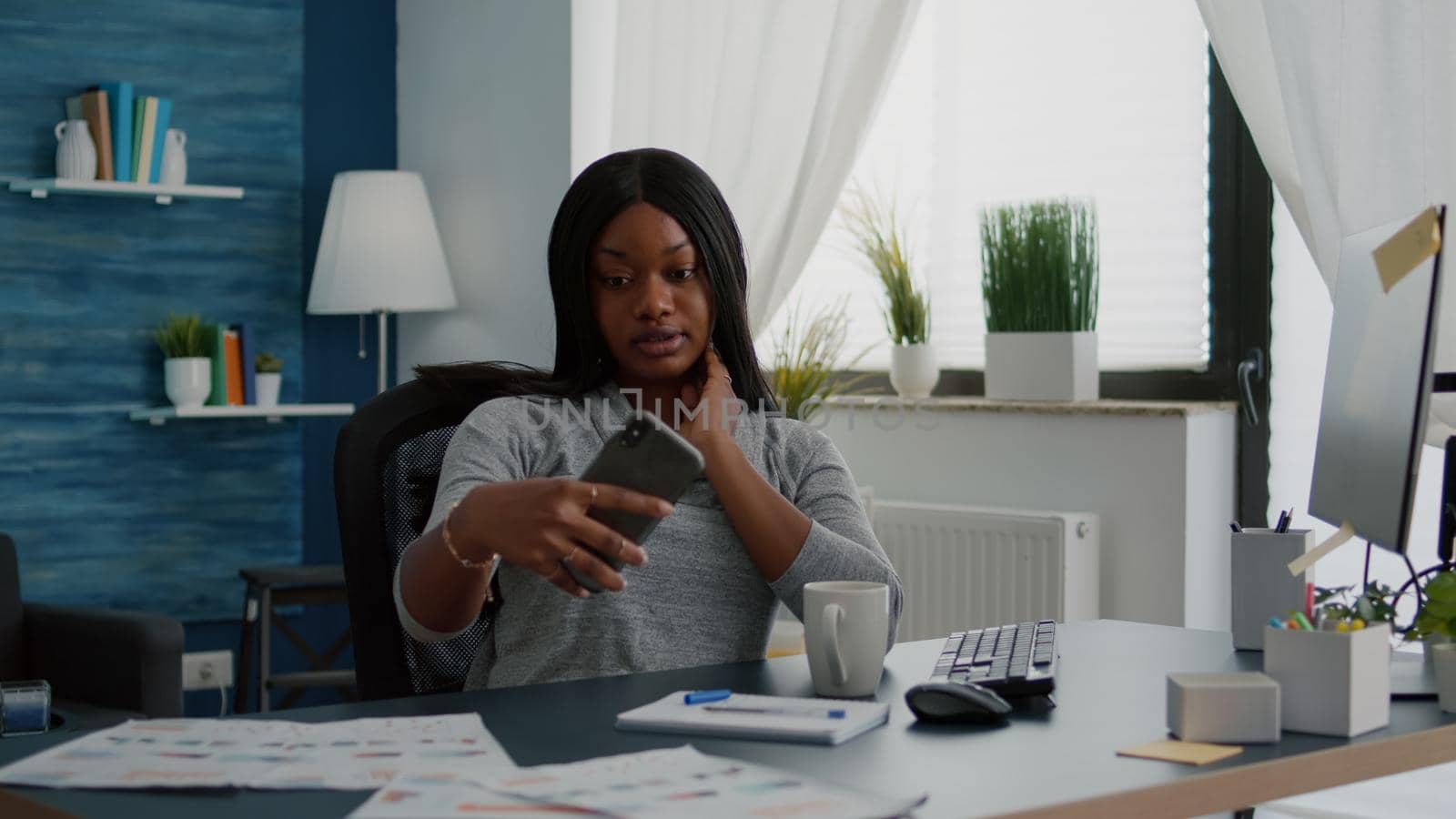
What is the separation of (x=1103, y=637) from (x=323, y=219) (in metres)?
3.21

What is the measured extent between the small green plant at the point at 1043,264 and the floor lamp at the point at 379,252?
1.60 m

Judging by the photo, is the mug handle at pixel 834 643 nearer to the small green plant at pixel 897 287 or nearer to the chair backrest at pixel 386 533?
the chair backrest at pixel 386 533

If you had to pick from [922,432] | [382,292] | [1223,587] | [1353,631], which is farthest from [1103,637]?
[382,292]

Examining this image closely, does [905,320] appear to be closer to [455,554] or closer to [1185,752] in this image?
[455,554]

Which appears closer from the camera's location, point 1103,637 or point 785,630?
point 1103,637

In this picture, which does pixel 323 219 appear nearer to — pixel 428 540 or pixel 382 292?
pixel 382 292

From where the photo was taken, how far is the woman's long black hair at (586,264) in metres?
1.71

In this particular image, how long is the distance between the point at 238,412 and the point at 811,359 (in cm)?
157

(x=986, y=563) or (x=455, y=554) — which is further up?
(x=455, y=554)

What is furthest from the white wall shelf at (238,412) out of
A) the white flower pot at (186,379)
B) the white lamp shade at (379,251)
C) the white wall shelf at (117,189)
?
the white wall shelf at (117,189)

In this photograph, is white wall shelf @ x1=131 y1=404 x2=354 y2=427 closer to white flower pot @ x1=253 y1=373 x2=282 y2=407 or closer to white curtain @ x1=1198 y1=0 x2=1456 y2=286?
white flower pot @ x1=253 y1=373 x2=282 y2=407

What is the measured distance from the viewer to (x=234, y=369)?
13.2 ft

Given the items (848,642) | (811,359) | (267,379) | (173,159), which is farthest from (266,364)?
(848,642)

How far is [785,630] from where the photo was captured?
10.3ft
